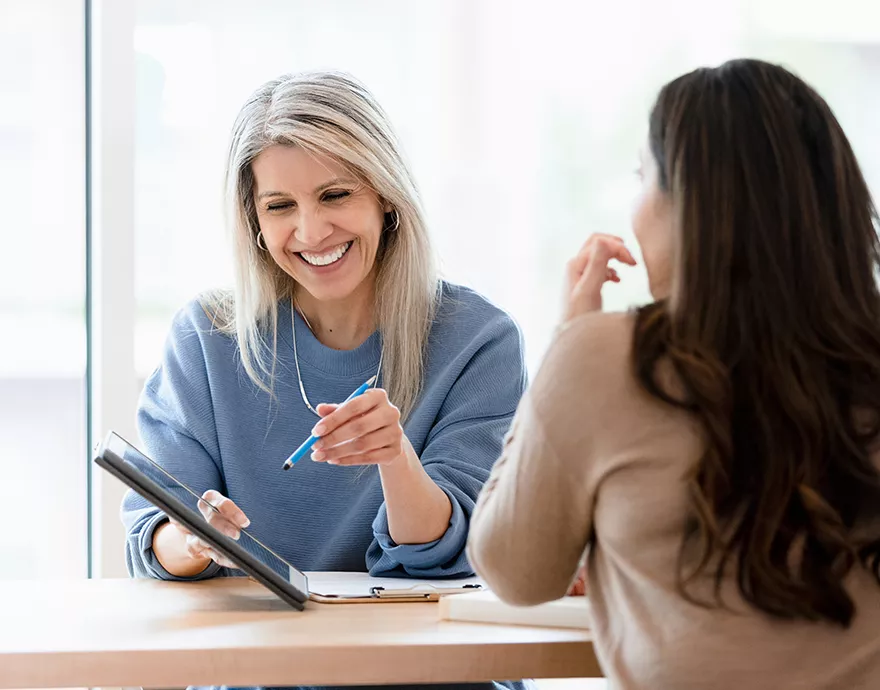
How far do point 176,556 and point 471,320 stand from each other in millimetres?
592

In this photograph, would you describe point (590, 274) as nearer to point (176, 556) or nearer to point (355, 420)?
point (355, 420)

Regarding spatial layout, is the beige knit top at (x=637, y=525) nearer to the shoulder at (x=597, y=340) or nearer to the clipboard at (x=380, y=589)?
the shoulder at (x=597, y=340)

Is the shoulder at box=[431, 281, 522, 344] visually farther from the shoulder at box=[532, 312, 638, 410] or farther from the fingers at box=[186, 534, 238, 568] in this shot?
the shoulder at box=[532, 312, 638, 410]

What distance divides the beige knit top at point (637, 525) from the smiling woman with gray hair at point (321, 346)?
51 cm

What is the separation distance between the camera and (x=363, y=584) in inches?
52.9

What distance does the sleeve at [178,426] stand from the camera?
1486 millimetres

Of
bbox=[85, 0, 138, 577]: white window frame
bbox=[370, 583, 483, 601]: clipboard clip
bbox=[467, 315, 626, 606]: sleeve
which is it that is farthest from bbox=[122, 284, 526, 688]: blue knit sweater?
bbox=[85, 0, 138, 577]: white window frame

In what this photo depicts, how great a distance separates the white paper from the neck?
43 cm

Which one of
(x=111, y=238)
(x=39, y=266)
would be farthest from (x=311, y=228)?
(x=39, y=266)

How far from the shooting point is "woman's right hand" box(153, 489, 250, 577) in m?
1.25

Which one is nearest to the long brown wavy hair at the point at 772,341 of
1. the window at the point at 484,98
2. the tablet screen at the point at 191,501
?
the tablet screen at the point at 191,501

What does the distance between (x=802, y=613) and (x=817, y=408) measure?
18 centimetres

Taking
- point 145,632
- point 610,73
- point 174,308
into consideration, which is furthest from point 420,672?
point 610,73

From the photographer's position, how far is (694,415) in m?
0.91
